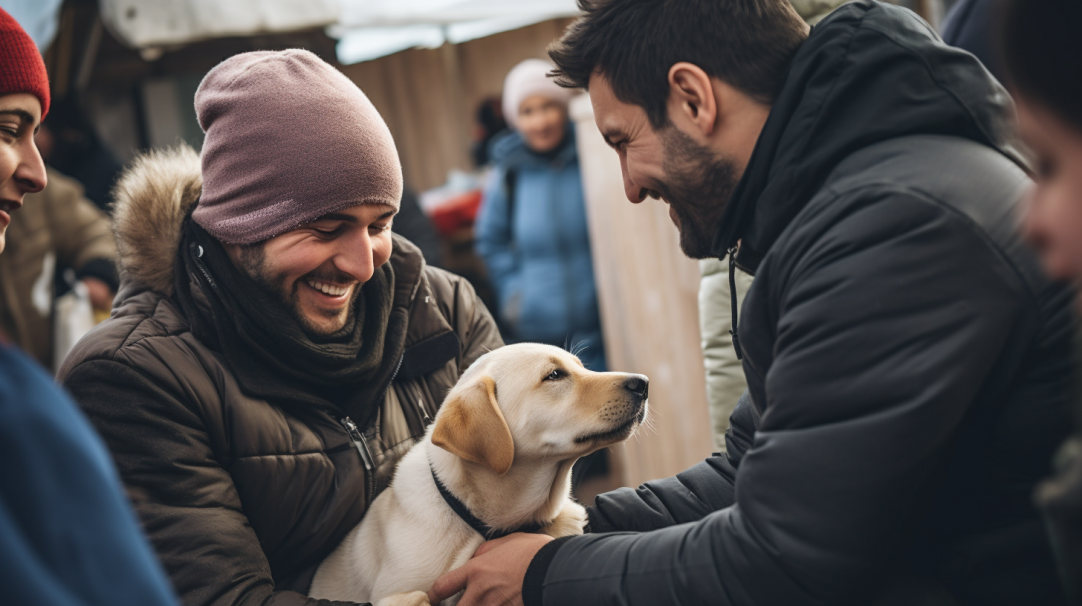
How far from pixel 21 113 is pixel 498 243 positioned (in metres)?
4.05

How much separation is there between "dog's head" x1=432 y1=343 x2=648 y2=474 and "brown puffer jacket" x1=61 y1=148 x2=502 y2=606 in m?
0.19

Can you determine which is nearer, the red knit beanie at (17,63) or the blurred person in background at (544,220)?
the red knit beanie at (17,63)

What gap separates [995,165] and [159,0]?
15.9ft

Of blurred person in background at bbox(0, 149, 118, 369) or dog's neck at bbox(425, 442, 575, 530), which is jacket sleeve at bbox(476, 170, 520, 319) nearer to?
blurred person in background at bbox(0, 149, 118, 369)

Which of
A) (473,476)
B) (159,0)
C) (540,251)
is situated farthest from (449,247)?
(473,476)

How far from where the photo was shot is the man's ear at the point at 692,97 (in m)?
1.80

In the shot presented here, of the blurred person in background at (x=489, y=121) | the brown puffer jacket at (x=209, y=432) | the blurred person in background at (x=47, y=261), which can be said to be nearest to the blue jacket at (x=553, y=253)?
the blurred person in background at (x=489, y=121)

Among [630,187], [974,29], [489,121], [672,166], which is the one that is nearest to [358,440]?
[630,187]

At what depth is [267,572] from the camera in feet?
6.53

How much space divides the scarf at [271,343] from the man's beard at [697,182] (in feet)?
2.88

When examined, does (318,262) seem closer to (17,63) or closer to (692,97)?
(17,63)

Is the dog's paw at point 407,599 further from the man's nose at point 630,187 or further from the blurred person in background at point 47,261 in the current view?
the blurred person in background at point 47,261

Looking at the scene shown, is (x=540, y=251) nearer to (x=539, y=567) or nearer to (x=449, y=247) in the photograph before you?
(x=449, y=247)

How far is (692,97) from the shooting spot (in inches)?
71.9
